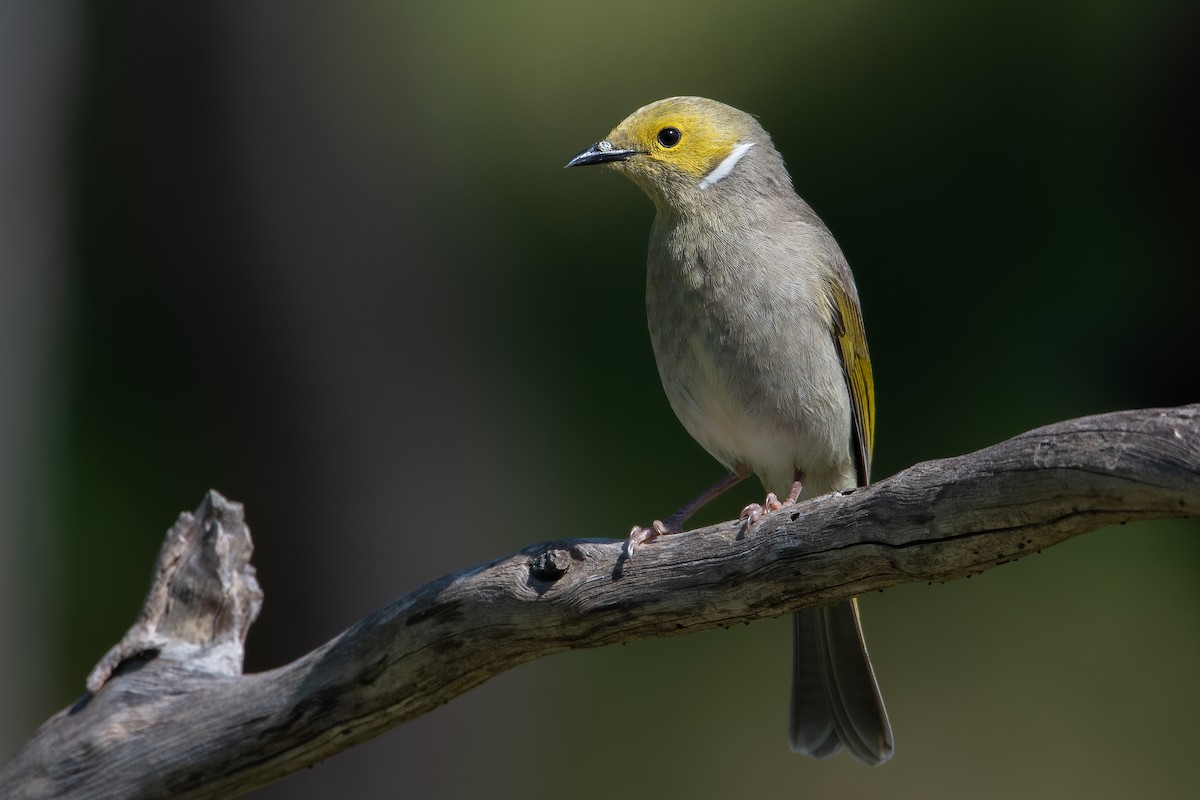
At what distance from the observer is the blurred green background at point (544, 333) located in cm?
862

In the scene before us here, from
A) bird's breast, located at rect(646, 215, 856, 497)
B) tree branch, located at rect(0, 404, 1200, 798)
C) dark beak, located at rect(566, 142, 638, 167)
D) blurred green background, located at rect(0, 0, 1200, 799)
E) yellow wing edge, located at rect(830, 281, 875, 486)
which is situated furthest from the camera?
blurred green background, located at rect(0, 0, 1200, 799)

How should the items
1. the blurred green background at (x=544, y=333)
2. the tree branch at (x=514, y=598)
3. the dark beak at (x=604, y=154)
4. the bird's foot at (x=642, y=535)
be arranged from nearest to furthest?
the tree branch at (x=514, y=598), the bird's foot at (x=642, y=535), the dark beak at (x=604, y=154), the blurred green background at (x=544, y=333)

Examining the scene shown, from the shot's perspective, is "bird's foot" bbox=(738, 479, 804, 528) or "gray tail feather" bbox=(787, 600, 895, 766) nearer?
"bird's foot" bbox=(738, 479, 804, 528)

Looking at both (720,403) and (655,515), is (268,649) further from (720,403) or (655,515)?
(720,403)

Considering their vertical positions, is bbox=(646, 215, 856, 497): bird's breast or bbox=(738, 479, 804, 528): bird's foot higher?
bbox=(646, 215, 856, 497): bird's breast

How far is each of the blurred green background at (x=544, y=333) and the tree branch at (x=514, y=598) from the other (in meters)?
3.81

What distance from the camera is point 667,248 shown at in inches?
188

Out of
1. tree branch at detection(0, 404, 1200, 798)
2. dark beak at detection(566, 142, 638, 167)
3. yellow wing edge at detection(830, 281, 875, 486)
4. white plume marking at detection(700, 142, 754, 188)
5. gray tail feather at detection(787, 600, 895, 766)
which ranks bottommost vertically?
gray tail feather at detection(787, 600, 895, 766)

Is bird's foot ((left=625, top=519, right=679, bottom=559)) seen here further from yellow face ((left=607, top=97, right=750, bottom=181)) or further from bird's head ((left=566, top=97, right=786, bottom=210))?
yellow face ((left=607, top=97, right=750, bottom=181))

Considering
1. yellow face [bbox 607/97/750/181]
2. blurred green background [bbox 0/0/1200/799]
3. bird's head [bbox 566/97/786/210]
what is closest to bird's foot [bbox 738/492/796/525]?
bird's head [bbox 566/97/786/210]

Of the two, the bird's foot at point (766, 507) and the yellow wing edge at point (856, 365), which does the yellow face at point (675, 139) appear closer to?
the yellow wing edge at point (856, 365)

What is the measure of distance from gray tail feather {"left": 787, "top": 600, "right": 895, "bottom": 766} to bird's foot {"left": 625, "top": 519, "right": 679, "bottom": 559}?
3.31 feet

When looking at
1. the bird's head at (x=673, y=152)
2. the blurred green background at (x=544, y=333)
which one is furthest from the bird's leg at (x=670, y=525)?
the blurred green background at (x=544, y=333)

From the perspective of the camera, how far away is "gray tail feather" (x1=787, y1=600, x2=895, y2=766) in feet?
16.1
